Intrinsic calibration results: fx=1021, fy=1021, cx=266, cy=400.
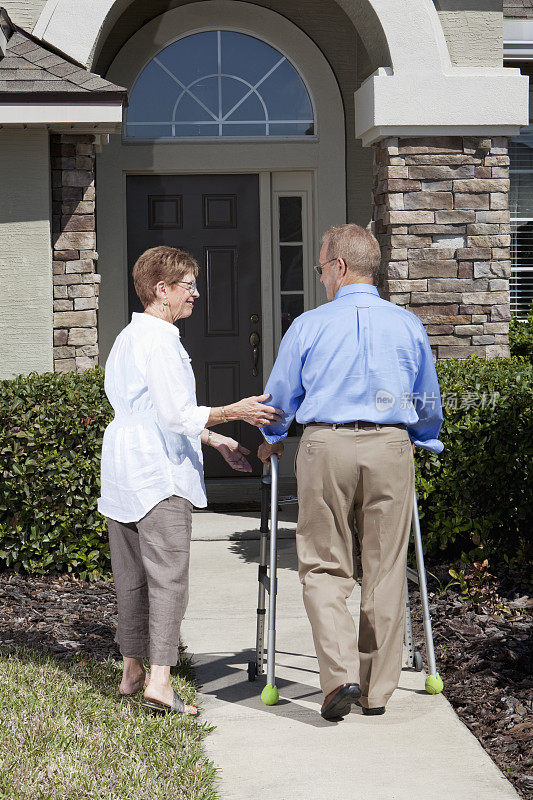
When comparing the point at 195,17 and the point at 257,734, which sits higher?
the point at 195,17

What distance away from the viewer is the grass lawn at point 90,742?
349 cm

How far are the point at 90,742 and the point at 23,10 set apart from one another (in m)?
5.49

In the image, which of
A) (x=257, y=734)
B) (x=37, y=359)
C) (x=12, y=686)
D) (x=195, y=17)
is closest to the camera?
(x=257, y=734)

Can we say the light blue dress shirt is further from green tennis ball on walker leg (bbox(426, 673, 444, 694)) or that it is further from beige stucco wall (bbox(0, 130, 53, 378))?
beige stucco wall (bbox(0, 130, 53, 378))

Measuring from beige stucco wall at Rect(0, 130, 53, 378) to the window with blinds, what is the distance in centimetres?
462

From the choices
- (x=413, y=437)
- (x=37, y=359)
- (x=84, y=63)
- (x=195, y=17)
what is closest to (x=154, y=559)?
(x=413, y=437)

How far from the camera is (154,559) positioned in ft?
13.8

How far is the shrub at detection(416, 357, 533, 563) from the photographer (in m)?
6.04

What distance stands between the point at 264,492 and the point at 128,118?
5.08 m

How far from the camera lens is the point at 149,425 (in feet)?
13.8

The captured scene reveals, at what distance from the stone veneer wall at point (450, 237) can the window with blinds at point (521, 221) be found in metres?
2.08

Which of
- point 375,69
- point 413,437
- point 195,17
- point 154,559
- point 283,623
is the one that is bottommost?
point 283,623

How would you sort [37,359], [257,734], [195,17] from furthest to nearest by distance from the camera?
1. [195,17]
2. [37,359]
3. [257,734]

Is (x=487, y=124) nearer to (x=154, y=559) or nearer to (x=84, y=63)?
(x=84, y=63)
